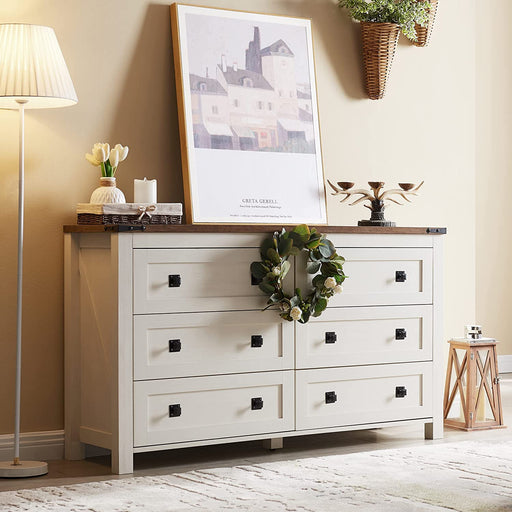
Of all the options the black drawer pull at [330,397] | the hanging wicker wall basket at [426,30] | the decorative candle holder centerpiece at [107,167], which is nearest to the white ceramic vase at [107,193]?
the decorative candle holder centerpiece at [107,167]

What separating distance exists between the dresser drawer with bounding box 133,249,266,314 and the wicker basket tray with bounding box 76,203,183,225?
5.8 inches

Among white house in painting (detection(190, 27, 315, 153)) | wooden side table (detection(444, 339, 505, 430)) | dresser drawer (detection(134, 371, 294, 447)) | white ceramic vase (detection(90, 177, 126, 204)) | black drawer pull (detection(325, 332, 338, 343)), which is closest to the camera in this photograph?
dresser drawer (detection(134, 371, 294, 447))

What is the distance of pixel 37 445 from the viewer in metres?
3.49

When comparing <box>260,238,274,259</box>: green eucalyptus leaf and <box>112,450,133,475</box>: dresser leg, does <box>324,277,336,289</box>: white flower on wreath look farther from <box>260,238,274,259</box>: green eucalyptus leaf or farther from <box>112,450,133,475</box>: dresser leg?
<box>112,450,133,475</box>: dresser leg

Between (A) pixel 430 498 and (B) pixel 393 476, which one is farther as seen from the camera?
(B) pixel 393 476

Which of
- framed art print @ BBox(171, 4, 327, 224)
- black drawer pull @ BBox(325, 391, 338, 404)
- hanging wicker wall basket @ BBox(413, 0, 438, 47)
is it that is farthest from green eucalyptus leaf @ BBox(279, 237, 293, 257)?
hanging wicker wall basket @ BBox(413, 0, 438, 47)

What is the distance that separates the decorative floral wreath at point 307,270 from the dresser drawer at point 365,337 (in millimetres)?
100

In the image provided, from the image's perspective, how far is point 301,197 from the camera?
155 inches

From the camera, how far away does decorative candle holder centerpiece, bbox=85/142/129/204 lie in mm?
3396

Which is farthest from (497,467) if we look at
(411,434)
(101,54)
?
→ (101,54)

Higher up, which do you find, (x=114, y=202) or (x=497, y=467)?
(x=114, y=202)

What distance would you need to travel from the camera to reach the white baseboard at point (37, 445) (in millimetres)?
3439

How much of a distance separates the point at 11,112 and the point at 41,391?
1.01 metres

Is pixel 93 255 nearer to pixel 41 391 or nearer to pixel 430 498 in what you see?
pixel 41 391
